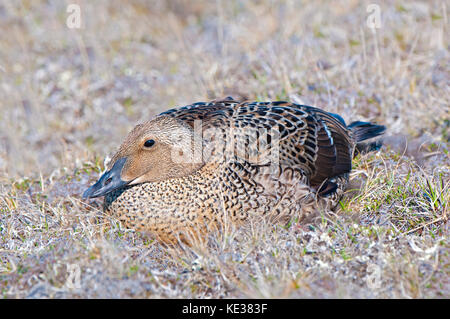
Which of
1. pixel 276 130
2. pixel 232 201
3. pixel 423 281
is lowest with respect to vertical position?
pixel 423 281

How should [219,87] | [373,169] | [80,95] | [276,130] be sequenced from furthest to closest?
[80,95], [219,87], [373,169], [276,130]

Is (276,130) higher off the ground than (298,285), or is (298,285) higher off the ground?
(276,130)

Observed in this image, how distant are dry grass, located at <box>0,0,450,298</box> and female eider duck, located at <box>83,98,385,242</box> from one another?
165mm

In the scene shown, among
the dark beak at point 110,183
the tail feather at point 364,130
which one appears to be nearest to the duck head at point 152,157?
the dark beak at point 110,183

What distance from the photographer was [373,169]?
4.53 m

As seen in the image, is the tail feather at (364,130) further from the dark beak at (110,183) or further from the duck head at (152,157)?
the dark beak at (110,183)

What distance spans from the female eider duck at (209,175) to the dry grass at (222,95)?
6.5 inches

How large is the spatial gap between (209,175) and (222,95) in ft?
8.13

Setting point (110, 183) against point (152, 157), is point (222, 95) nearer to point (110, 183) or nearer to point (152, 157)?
point (152, 157)

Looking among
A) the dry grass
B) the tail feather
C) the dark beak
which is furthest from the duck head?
the tail feather
